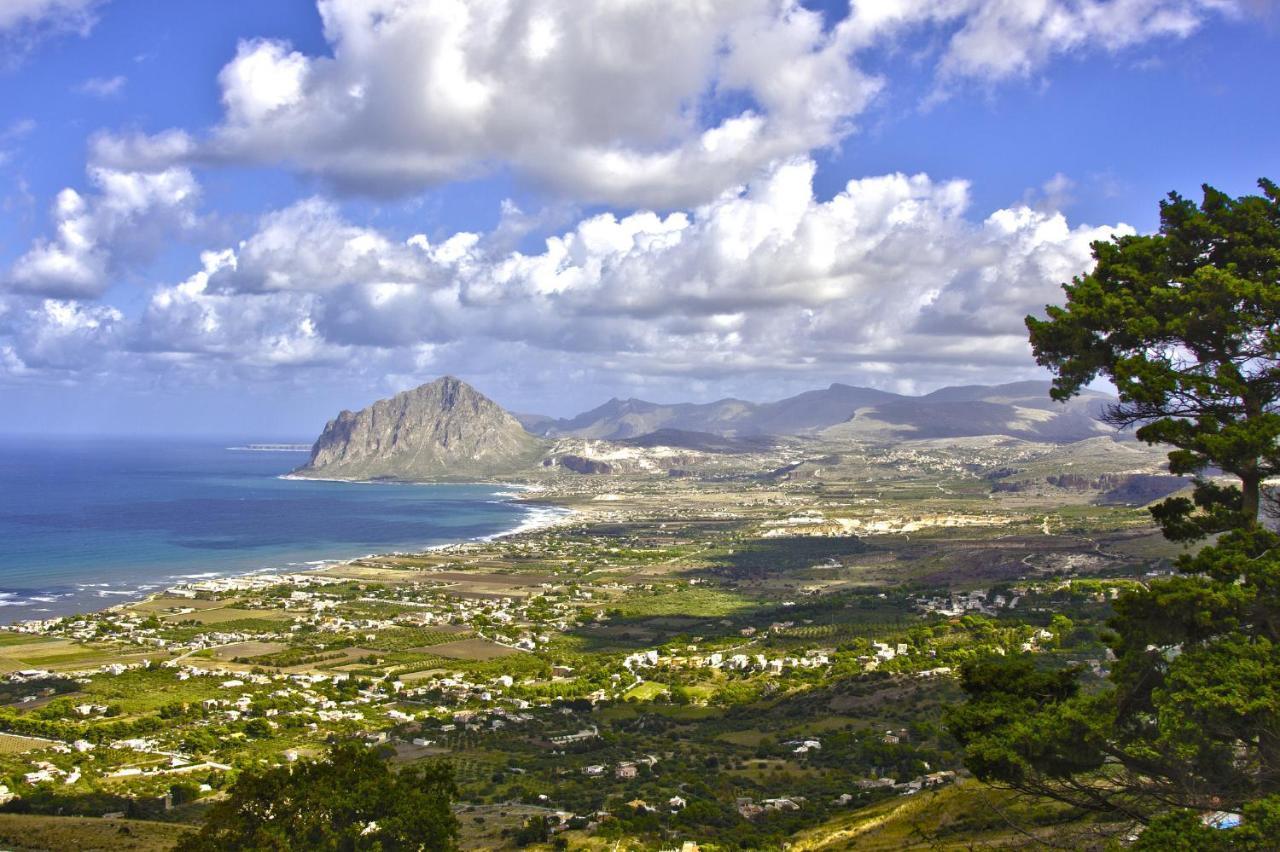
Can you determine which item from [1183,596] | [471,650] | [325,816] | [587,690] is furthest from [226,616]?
[1183,596]

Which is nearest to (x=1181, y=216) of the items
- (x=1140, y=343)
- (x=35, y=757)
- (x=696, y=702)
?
(x=1140, y=343)

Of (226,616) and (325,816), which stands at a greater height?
(325,816)

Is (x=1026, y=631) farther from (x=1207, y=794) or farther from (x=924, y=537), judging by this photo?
(x=924, y=537)

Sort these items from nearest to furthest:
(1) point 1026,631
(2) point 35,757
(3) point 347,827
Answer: (3) point 347,827 → (2) point 35,757 → (1) point 1026,631

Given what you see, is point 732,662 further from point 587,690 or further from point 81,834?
point 81,834

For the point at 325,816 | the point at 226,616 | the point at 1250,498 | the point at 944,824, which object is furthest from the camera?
the point at 226,616
